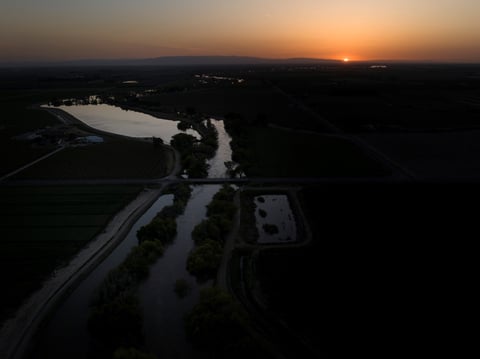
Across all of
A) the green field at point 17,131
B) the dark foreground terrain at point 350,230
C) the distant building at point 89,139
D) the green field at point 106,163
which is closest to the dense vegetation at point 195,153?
the green field at point 106,163

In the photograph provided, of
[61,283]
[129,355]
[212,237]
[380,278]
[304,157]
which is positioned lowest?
[304,157]

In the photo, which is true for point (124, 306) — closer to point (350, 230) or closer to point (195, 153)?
point (350, 230)

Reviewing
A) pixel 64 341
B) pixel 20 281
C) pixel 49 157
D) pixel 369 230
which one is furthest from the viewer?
pixel 49 157

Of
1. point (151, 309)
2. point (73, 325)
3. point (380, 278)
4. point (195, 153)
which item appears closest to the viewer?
point (73, 325)

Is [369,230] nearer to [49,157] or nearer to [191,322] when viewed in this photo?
[191,322]

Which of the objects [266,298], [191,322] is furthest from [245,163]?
[191,322]

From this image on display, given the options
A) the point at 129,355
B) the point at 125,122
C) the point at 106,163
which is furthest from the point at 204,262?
the point at 125,122
